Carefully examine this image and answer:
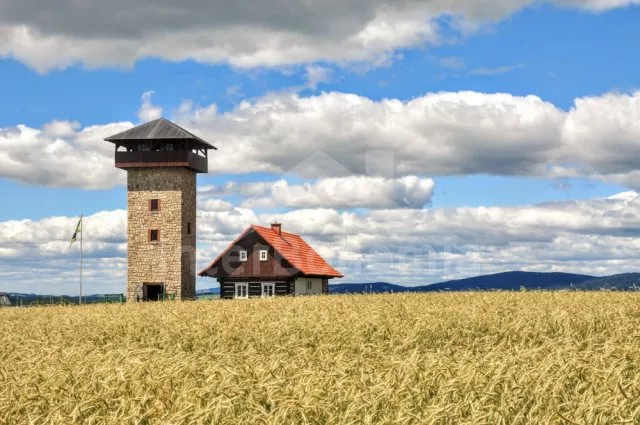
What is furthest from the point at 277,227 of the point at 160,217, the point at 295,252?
the point at 160,217

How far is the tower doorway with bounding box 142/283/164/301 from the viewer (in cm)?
4891

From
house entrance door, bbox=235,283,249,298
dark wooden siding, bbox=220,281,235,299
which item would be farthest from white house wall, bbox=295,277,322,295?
dark wooden siding, bbox=220,281,235,299

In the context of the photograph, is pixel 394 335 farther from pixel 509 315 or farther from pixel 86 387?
pixel 86 387

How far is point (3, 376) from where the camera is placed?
8031 mm

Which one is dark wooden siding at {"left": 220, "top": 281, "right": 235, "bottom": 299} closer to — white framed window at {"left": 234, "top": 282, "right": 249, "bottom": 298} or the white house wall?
white framed window at {"left": 234, "top": 282, "right": 249, "bottom": 298}

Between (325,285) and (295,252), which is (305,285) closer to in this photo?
(295,252)

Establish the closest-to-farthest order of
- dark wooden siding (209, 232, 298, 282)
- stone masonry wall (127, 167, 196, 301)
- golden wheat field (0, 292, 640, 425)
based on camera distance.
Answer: golden wheat field (0, 292, 640, 425), stone masonry wall (127, 167, 196, 301), dark wooden siding (209, 232, 298, 282)

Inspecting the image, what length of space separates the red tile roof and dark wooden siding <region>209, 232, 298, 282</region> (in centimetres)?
31

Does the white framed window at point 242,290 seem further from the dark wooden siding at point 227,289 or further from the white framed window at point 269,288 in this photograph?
the white framed window at point 269,288

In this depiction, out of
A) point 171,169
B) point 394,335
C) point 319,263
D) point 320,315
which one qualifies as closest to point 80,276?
point 171,169

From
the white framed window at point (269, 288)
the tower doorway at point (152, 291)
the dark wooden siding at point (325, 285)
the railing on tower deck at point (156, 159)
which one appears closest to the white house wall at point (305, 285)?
the dark wooden siding at point (325, 285)

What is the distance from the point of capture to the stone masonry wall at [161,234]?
48.8 meters

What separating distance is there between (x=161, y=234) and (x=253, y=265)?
664 cm

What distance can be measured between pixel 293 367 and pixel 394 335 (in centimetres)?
583
